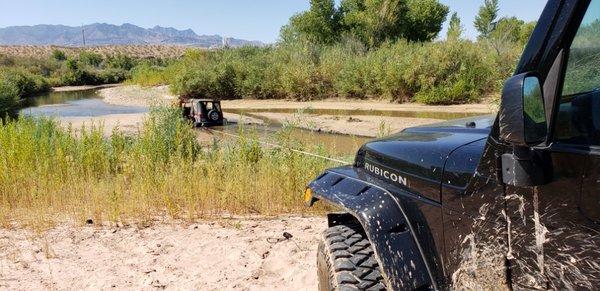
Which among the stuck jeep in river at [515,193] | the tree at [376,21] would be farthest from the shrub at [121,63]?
the stuck jeep in river at [515,193]

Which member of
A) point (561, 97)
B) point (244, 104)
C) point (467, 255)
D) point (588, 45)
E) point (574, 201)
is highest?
point (588, 45)

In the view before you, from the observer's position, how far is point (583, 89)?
5.45 ft

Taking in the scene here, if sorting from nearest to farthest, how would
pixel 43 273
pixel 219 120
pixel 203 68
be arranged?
pixel 43 273, pixel 219 120, pixel 203 68

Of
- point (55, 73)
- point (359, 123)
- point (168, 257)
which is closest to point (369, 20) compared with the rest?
point (359, 123)

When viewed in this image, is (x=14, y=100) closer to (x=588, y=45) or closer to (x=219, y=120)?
(x=219, y=120)

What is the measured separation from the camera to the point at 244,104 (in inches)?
1389

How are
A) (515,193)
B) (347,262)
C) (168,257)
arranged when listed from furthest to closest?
(168,257), (347,262), (515,193)

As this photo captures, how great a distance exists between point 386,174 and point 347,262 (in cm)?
47

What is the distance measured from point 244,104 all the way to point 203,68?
7742 mm

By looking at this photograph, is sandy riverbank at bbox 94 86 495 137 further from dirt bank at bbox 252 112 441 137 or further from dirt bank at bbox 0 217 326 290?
dirt bank at bbox 0 217 326 290

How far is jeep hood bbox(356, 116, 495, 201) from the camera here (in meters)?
2.06

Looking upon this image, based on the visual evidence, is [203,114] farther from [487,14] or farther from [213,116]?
[487,14]

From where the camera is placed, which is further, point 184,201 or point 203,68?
point 203,68

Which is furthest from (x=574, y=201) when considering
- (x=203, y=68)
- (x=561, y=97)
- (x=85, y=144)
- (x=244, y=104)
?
(x=203, y=68)
